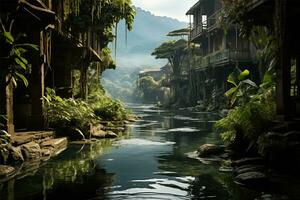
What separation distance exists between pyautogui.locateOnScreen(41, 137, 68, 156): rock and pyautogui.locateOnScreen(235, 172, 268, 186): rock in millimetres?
6555

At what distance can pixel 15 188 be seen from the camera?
29.8 ft

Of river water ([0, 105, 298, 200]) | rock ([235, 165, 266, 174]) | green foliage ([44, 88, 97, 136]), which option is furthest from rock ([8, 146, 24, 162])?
rock ([235, 165, 266, 174])

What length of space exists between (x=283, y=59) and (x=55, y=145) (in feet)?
25.8


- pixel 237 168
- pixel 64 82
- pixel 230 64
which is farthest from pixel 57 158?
pixel 230 64

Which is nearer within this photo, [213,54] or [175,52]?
[213,54]

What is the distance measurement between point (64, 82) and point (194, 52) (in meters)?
34.0

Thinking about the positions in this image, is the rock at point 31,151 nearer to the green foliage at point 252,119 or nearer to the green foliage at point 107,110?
the green foliage at point 252,119

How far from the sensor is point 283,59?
11.5 meters

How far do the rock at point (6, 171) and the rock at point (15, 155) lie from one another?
0.87m

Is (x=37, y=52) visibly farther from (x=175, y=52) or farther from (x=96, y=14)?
(x=175, y=52)

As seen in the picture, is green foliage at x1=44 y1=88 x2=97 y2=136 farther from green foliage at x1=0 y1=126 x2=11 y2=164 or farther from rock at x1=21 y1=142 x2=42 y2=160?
green foliage at x1=0 y1=126 x2=11 y2=164

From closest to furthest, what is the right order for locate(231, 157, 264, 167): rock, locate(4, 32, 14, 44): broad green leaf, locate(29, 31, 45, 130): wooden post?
locate(4, 32, 14, 44): broad green leaf
locate(231, 157, 264, 167): rock
locate(29, 31, 45, 130): wooden post

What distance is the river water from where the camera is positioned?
8.61 m

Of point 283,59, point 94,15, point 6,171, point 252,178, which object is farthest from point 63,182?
point 94,15
